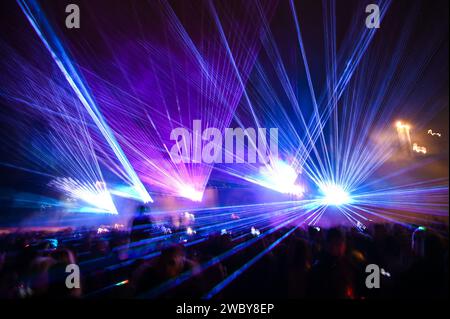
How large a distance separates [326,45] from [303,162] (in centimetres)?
623

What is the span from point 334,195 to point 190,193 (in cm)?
763

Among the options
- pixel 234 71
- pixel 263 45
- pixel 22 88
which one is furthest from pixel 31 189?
pixel 263 45

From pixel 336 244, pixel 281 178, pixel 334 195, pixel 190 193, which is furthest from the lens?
pixel 190 193

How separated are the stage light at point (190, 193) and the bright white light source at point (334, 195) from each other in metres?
6.74

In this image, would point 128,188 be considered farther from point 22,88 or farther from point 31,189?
point 22,88

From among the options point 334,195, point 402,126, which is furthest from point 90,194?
point 402,126

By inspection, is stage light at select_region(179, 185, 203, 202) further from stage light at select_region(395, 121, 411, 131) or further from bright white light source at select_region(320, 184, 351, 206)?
stage light at select_region(395, 121, 411, 131)

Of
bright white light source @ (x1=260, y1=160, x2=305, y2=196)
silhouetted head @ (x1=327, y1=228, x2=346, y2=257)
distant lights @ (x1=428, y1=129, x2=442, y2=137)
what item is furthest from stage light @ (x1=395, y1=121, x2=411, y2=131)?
silhouetted head @ (x1=327, y1=228, x2=346, y2=257)

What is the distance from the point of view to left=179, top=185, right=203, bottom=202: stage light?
47.5ft

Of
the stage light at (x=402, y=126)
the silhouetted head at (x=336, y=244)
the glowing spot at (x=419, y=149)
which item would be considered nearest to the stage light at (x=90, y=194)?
the silhouetted head at (x=336, y=244)

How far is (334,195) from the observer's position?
1106cm

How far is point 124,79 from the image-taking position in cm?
712

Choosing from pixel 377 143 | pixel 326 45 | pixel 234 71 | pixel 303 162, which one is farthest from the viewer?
pixel 303 162

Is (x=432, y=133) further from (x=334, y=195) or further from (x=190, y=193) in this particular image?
(x=190, y=193)
